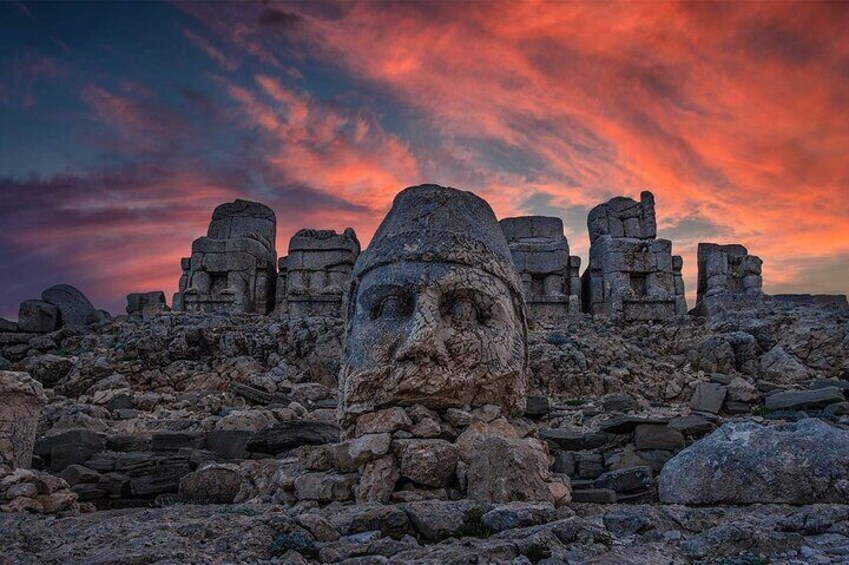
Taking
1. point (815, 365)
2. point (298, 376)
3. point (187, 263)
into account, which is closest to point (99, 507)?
point (298, 376)

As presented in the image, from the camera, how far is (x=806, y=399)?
8828 millimetres

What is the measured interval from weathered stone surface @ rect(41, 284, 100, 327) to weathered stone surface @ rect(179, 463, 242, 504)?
16272mm

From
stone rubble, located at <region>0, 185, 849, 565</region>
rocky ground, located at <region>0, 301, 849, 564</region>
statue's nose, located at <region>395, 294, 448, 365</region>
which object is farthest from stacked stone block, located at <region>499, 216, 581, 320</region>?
statue's nose, located at <region>395, 294, 448, 365</region>

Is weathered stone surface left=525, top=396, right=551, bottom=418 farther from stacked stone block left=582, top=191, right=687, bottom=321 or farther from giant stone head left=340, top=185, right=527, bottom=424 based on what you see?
stacked stone block left=582, top=191, right=687, bottom=321

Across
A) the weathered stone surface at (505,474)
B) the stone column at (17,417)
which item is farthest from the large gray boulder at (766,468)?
the stone column at (17,417)

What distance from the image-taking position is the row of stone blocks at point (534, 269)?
20.1m

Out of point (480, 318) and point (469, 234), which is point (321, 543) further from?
point (469, 234)

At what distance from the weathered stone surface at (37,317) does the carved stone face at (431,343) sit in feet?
60.8

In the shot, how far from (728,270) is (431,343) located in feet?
67.9

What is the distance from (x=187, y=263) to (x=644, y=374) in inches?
682

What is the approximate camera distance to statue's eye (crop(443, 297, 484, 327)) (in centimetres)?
541

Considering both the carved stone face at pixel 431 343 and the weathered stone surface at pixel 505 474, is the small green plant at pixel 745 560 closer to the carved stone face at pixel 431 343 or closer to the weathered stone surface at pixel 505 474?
the weathered stone surface at pixel 505 474

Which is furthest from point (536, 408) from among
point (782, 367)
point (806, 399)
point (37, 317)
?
point (37, 317)

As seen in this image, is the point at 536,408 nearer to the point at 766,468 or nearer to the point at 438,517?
the point at 766,468
